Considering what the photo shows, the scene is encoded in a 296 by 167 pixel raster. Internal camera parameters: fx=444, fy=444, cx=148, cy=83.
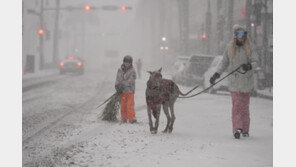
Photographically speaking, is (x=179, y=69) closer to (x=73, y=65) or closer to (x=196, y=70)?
(x=196, y=70)

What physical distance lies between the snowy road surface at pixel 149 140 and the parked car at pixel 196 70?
544mm

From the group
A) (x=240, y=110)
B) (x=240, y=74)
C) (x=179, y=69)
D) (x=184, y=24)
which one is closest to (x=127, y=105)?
(x=179, y=69)

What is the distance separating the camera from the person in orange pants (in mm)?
6910

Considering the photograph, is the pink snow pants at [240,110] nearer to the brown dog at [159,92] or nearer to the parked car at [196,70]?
the brown dog at [159,92]

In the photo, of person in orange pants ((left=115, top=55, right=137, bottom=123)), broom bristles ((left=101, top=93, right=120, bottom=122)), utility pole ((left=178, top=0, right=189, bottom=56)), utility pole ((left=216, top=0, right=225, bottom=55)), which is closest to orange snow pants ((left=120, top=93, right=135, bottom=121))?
person in orange pants ((left=115, top=55, right=137, bottom=123))

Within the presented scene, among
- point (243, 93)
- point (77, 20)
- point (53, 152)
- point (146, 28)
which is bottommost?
point (53, 152)

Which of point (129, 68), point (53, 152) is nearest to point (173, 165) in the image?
point (53, 152)

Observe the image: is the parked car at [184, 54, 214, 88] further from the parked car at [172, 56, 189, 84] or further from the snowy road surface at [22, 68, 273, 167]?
the snowy road surface at [22, 68, 273, 167]

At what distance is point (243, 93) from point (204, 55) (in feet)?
7.72

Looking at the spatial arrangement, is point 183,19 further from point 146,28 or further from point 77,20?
point 77,20

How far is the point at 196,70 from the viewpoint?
9727 millimetres

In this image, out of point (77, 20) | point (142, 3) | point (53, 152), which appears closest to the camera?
point (53, 152)

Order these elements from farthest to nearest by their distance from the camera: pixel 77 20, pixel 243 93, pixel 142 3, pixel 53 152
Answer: pixel 77 20 < pixel 142 3 < pixel 243 93 < pixel 53 152

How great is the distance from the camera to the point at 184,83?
736cm
